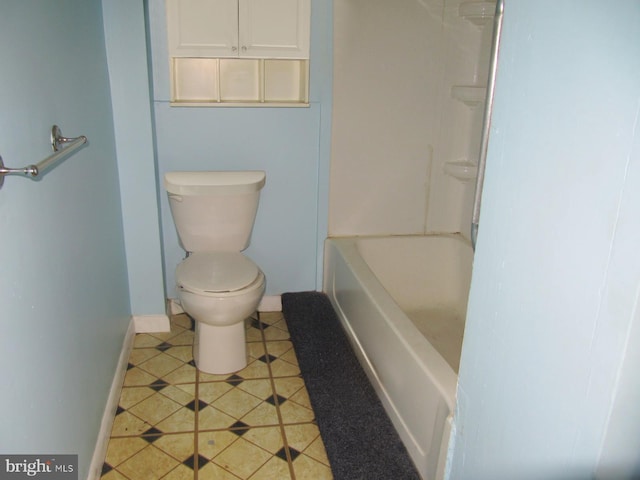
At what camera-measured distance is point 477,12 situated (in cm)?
257

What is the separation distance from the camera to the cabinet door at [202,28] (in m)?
2.41

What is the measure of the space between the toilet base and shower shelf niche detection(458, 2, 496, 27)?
1.77 meters

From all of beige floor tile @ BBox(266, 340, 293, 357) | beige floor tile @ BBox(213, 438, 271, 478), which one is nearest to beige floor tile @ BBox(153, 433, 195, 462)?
beige floor tile @ BBox(213, 438, 271, 478)

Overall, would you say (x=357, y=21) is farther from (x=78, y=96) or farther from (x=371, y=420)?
(x=371, y=420)

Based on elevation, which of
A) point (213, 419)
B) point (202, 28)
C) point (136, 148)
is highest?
point (202, 28)

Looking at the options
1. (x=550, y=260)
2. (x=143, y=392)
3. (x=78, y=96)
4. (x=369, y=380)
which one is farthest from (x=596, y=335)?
(x=143, y=392)

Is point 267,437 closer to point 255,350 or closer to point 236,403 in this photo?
point 236,403

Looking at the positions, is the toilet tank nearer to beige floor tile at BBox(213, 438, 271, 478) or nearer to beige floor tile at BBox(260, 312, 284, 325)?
beige floor tile at BBox(260, 312, 284, 325)

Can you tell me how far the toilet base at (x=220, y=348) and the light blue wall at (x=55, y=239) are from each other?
0.37 m

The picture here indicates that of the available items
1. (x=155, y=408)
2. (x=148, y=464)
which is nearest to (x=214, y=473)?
(x=148, y=464)

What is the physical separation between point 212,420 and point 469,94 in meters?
1.88

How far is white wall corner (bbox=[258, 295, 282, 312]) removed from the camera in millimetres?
2973

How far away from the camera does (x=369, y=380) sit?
2.24 metres

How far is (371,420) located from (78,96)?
4.85ft
